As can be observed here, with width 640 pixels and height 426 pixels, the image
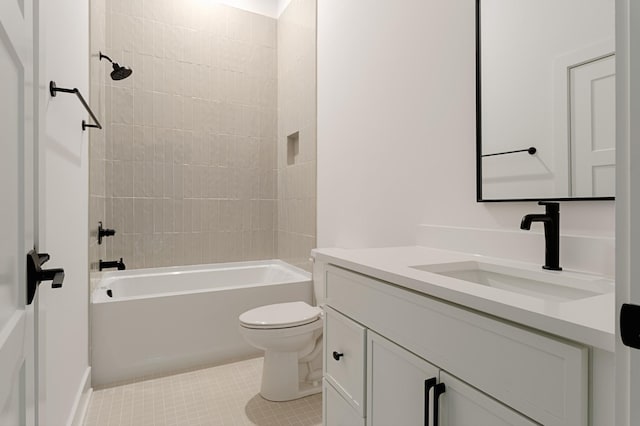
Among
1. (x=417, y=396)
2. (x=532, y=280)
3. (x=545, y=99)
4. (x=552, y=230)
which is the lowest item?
(x=417, y=396)

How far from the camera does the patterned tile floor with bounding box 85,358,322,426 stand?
172cm

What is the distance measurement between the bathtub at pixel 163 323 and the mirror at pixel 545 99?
1781 mm

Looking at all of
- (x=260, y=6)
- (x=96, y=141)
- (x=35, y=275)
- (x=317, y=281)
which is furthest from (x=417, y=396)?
(x=260, y=6)

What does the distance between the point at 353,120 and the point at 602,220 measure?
4.77 feet

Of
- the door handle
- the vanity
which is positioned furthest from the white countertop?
the door handle

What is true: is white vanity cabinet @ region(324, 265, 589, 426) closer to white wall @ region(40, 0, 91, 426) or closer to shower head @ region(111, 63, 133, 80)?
white wall @ region(40, 0, 91, 426)

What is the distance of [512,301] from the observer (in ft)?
2.16

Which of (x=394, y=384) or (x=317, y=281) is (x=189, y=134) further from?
(x=394, y=384)

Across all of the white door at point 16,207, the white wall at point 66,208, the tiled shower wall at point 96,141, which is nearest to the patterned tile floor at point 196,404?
the white wall at point 66,208

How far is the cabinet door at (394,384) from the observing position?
0.87 metres

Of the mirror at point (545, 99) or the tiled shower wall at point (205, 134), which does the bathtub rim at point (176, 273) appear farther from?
the mirror at point (545, 99)

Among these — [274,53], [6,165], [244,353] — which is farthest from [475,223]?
[274,53]

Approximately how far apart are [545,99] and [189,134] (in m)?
2.65

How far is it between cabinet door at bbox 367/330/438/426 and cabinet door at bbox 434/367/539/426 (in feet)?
0.13
